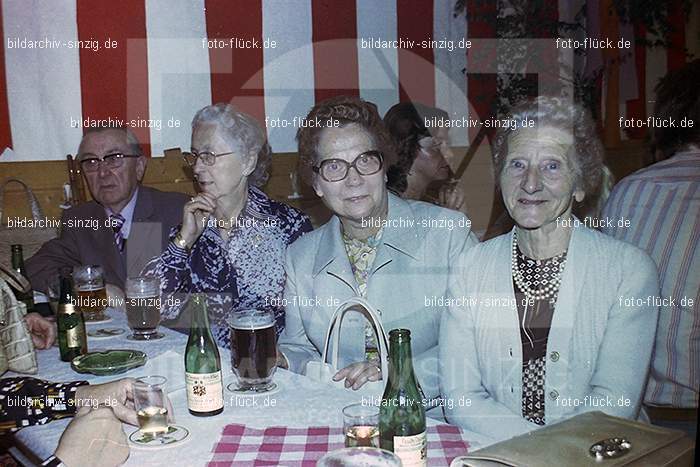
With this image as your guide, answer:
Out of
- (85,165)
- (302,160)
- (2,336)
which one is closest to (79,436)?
(2,336)

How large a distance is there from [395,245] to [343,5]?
6.30 ft

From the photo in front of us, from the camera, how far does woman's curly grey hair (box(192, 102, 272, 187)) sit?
2.45m

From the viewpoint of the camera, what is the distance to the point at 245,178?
2467 millimetres

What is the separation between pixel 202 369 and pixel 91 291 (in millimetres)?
909

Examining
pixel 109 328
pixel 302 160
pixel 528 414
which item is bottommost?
pixel 528 414

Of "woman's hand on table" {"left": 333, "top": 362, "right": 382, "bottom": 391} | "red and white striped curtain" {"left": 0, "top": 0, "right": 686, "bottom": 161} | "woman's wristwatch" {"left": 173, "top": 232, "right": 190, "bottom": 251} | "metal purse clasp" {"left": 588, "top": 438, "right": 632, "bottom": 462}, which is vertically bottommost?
"woman's hand on table" {"left": 333, "top": 362, "right": 382, "bottom": 391}

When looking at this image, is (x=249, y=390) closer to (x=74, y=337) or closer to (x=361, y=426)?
(x=361, y=426)

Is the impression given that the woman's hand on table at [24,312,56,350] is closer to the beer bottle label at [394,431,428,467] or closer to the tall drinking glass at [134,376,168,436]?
the tall drinking glass at [134,376,168,436]

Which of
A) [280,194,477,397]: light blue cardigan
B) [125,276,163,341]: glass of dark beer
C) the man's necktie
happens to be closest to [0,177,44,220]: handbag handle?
the man's necktie

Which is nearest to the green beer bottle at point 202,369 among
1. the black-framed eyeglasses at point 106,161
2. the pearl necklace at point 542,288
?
the pearl necklace at point 542,288

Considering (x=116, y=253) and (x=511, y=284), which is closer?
(x=511, y=284)

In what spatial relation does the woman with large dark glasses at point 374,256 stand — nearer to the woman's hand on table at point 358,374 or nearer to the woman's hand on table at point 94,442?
the woman's hand on table at point 358,374

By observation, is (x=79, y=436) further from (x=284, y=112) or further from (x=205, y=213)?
(x=284, y=112)

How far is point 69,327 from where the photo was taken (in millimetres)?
1760
